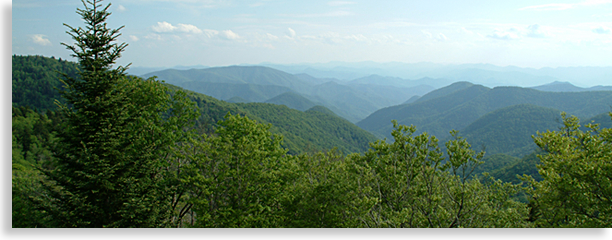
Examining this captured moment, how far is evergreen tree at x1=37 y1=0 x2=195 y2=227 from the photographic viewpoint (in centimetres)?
1241

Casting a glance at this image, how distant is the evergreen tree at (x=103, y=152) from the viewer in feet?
40.7

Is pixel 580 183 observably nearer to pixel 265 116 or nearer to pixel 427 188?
pixel 427 188

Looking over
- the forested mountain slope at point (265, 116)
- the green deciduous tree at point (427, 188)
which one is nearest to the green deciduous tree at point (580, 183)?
the green deciduous tree at point (427, 188)

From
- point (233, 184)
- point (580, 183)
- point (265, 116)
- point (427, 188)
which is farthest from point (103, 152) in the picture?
point (265, 116)

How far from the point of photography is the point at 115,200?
41.9 ft

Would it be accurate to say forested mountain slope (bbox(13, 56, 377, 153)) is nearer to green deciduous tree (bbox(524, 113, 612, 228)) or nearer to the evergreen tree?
the evergreen tree

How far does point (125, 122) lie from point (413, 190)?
40.0ft

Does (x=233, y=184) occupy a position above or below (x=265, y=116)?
above

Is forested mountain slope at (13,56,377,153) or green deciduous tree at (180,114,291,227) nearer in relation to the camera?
green deciduous tree at (180,114,291,227)

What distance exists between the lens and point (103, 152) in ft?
42.3

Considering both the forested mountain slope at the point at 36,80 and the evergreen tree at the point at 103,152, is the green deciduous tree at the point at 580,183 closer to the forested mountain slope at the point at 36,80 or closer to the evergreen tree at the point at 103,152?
the evergreen tree at the point at 103,152

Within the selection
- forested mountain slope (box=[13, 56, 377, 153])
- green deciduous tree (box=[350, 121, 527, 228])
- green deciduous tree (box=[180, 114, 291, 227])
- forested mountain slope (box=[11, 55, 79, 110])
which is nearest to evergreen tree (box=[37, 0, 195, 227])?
green deciduous tree (box=[180, 114, 291, 227])
